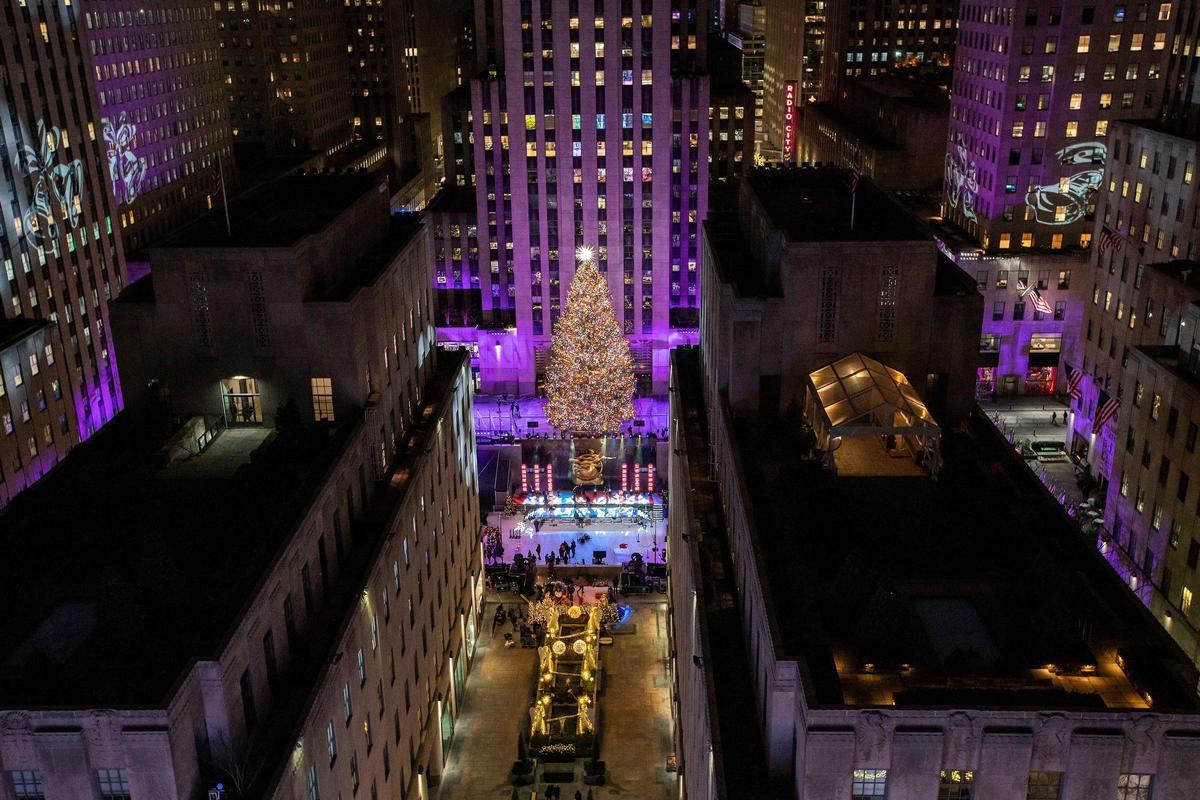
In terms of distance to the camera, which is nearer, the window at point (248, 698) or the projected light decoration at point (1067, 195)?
the window at point (248, 698)

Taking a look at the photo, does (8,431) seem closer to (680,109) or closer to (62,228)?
(62,228)

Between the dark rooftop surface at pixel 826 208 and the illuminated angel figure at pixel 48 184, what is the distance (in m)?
56.7

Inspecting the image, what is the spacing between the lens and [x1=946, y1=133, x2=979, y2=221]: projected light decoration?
362ft

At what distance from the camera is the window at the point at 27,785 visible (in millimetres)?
29672

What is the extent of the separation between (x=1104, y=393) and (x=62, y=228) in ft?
277

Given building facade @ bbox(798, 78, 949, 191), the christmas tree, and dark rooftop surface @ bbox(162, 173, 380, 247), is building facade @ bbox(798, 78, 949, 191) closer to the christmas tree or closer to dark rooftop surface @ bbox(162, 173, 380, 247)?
the christmas tree

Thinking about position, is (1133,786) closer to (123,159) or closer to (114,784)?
(114,784)

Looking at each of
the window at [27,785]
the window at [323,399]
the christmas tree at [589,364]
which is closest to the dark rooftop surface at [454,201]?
the christmas tree at [589,364]

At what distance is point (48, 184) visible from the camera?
87.6 m

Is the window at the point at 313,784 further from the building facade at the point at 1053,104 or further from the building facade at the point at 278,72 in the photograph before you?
the building facade at the point at 278,72

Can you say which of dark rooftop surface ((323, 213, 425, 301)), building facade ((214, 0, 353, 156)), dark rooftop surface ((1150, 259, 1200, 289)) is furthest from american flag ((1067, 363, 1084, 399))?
building facade ((214, 0, 353, 156))

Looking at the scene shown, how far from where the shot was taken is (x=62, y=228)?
9006cm

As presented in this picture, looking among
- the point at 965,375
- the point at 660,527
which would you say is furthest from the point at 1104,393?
the point at 965,375

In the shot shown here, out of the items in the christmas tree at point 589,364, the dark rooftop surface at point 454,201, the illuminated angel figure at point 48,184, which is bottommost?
the christmas tree at point 589,364
